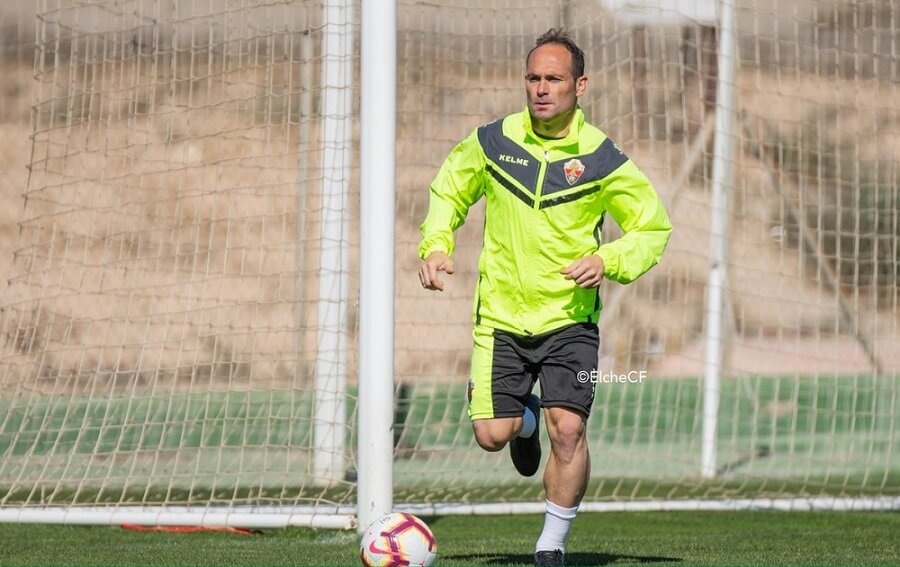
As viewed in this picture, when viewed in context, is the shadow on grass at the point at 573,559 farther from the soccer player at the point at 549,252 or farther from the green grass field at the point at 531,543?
the soccer player at the point at 549,252

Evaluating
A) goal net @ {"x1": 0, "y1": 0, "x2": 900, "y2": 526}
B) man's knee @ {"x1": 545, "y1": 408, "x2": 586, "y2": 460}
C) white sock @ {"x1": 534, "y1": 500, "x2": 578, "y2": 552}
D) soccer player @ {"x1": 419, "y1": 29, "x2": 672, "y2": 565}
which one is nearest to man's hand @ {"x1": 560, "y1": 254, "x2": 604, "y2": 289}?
soccer player @ {"x1": 419, "y1": 29, "x2": 672, "y2": 565}

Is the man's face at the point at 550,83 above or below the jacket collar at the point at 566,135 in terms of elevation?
above

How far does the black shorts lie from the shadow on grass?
2.01 ft

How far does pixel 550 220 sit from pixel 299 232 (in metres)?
2.68

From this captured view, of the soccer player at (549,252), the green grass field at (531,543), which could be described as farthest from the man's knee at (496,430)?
the green grass field at (531,543)

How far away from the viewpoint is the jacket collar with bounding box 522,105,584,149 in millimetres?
4730

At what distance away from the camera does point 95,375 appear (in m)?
6.89

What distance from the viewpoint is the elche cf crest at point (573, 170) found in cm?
470

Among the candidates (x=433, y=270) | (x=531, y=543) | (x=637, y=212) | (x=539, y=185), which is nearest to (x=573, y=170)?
(x=539, y=185)

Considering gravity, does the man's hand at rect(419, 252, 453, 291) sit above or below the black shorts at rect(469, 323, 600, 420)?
above

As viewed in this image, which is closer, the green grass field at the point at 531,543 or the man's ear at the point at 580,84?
the man's ear at the point at 580,84

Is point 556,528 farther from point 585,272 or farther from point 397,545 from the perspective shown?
point 585,272

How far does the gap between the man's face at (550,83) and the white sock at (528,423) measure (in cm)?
110

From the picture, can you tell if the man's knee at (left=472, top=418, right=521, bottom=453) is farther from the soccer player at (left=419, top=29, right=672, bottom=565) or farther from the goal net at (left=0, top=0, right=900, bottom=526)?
the goal net at (left=0, top=0, right=900, bottom=526)
